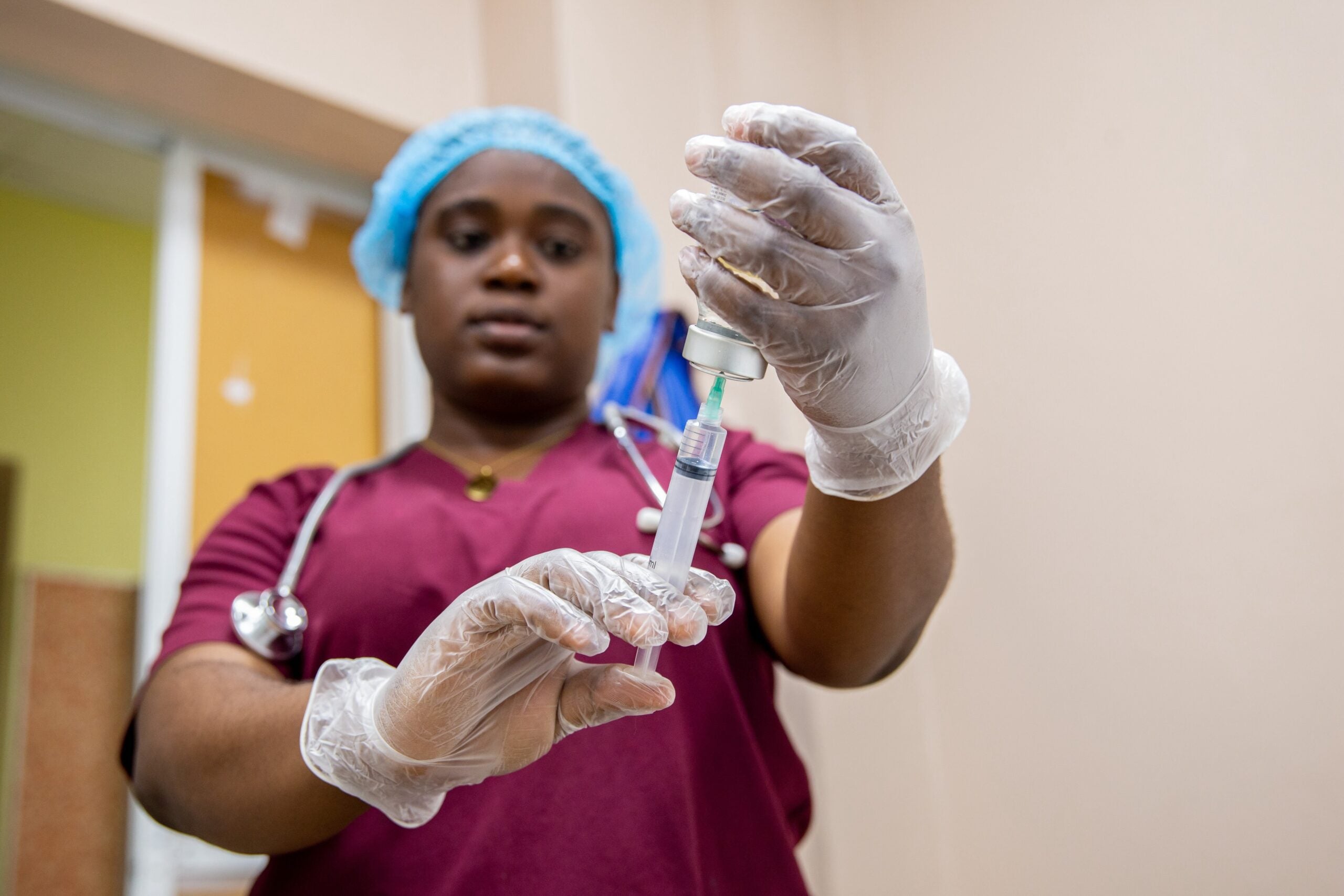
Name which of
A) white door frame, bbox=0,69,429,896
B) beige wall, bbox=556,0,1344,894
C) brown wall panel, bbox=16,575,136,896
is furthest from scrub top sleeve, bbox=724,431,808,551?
brown wall panel, bbox=16,575,136,896

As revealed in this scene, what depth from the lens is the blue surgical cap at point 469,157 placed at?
1.13 meters

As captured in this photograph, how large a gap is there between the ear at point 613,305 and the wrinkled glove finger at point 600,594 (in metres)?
0.62

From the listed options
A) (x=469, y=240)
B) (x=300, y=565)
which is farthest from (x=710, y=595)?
(x=469, y=240)

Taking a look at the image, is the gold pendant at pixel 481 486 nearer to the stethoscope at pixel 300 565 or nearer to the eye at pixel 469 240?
the stethoscope at pixel 300 565

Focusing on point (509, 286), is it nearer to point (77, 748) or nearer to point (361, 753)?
point (361, 753)

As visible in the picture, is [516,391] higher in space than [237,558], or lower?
higher

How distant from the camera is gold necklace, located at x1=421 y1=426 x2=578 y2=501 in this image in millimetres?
1019

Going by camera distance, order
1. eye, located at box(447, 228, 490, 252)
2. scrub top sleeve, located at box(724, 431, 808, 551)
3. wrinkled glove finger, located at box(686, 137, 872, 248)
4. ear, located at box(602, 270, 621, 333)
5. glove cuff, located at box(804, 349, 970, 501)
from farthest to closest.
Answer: ear, located at box(602, 270, 621, 333)
eye, located at box(447, 228, 490, 252)
scrub top sleeve, located at box(724, 431, 808, 551)
glove cuff, located at box(804, 349, 970, 501)
wrinkled glove finger, located at box(686, 137, 872, 248)

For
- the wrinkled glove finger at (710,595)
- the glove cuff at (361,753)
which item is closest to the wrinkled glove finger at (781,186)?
the wrinkled glove finger at (710,595)

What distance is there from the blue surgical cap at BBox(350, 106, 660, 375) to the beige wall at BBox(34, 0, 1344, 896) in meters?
0.40

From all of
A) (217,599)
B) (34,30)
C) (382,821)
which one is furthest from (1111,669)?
(34,30)

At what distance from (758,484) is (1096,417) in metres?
0.65

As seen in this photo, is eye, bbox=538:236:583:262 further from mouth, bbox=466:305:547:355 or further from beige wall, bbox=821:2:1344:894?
beige wall, bbox=821:2:1344:894

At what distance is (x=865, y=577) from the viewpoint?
0.76 metres
